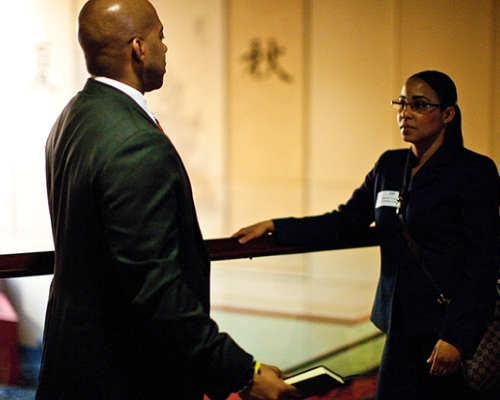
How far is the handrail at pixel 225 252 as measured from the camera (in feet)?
5.58

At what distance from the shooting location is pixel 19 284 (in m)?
1.91

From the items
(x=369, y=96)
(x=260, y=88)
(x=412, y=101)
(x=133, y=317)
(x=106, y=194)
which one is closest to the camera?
(x=106, y=194)

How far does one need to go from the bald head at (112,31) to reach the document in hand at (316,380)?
1.00m

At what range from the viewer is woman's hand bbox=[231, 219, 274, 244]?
7.25 feet

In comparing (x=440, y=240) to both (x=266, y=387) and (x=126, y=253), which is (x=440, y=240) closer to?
(x=266, y=387)

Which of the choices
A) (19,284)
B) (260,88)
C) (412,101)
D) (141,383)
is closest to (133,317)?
(141,383)

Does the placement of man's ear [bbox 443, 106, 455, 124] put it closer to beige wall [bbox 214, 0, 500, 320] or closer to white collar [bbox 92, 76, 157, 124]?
white collar [bbox 92, 76, 157, 124]

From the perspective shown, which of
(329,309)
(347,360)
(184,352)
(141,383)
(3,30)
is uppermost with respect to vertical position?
(3,30)

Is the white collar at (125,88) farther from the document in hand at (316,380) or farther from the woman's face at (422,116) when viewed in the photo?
the woman's face at (422,116)

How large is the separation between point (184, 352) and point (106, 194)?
338mm

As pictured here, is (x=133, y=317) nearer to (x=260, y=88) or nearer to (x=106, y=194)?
(x=106, y=194)

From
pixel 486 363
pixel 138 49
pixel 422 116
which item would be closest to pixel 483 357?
pixel 486 363

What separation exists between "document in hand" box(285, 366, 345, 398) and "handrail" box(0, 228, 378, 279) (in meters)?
0.38

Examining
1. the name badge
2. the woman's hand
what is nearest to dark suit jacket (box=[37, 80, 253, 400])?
the woman's hand
